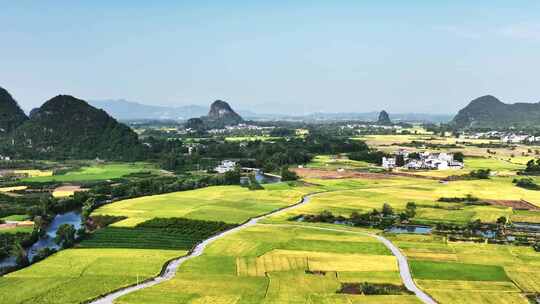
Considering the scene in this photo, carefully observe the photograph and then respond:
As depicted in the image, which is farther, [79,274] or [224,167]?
[224,167]

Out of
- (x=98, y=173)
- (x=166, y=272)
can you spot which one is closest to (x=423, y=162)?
(x=98, y=173)

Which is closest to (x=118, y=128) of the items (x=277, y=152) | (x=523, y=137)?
(x=277, y=152)

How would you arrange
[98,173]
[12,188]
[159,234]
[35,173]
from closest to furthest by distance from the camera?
[159,234] → [12,188] → [35,173] → [98,173]

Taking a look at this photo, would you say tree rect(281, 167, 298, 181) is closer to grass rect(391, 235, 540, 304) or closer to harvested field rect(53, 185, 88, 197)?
harvested field rect(53, 185, 88, 197)

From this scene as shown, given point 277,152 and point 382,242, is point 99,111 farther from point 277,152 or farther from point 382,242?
point 382,242

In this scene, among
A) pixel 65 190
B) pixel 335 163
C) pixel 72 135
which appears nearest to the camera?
pixel 65 190

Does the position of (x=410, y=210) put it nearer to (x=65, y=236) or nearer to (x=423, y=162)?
(x=65, y=236)

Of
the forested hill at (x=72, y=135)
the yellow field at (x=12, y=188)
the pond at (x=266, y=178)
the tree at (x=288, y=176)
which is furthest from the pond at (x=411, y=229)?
the forested hill at (x=72, y=135)
